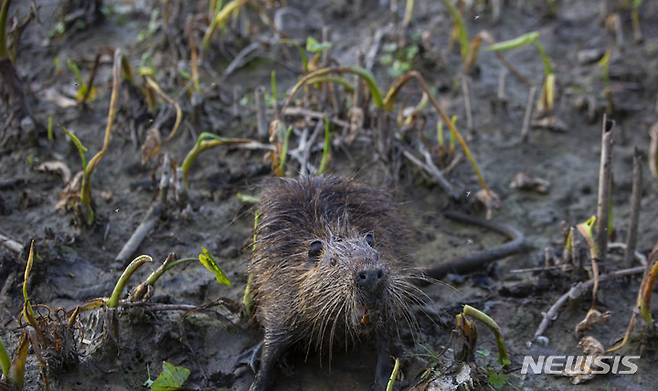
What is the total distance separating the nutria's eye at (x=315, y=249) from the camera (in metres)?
4.10

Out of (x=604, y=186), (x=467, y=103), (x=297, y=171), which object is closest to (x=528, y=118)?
(x=467, y=103)

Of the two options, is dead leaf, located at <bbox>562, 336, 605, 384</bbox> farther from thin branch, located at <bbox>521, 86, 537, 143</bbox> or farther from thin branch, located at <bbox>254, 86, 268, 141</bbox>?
thin branch, located at <bbox>254, 86, 268, 141</bbox>

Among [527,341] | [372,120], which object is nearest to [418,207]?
[372,120]

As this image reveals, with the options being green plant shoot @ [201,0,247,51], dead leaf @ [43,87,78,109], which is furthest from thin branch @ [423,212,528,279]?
dead leaf @ [43,87,78,109]

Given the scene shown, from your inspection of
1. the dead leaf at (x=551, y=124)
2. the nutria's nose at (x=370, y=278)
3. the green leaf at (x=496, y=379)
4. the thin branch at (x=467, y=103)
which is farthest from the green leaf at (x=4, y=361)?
the dead leaf at (x=551, y=124)

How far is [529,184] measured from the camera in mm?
5910

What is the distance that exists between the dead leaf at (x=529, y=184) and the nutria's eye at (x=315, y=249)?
2.35 meters

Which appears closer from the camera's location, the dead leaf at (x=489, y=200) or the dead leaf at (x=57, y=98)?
the dead leaf at (x=489, y=200)

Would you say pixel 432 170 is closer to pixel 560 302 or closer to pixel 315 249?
pixel 560 302

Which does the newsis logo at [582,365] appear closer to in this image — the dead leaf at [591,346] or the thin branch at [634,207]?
the dead leaf at [591,346]

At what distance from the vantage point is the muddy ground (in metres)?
4.19

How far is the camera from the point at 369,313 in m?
3.72

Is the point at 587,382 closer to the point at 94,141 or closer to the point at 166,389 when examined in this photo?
the point at 166,389

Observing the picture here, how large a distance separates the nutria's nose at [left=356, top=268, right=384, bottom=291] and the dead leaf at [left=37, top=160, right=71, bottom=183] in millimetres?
2524
